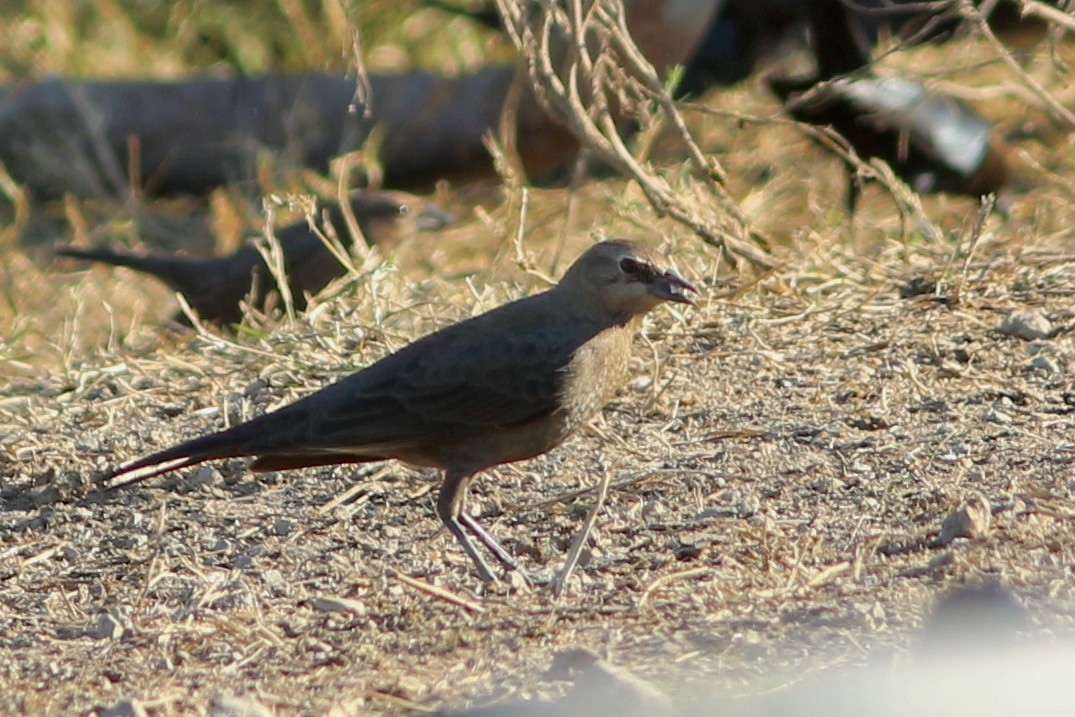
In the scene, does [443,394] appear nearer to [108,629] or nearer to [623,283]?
[623,283]

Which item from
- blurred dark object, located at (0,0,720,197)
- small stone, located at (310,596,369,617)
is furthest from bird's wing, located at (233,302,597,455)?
blurred dark object, located at (0,0,720,197)

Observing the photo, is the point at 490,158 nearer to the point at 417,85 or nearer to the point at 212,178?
the point at 417,85

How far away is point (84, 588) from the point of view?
3.94 m

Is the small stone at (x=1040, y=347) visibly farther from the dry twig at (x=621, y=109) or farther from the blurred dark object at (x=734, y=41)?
the blurred dark object at (x=734, y=41)

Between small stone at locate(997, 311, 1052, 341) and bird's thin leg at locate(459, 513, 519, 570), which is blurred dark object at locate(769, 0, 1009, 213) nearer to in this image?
small stone at locate(997, 311, 1052, 341)

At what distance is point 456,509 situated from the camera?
3.99 metres

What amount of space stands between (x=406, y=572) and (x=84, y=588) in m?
0.79

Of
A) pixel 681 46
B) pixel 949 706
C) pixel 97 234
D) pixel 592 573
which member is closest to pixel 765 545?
pixel 592 573

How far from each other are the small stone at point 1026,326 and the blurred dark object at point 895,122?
→ 170 centimetres

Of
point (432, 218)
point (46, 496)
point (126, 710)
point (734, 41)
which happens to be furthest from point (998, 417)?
point (734, 41)

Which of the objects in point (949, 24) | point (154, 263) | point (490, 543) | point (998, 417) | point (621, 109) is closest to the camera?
point (490, 543)

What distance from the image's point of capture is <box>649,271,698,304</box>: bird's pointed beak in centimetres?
419

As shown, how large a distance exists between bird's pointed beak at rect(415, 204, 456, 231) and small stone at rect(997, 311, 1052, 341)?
3.25m

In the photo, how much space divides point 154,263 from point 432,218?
4.35ft
